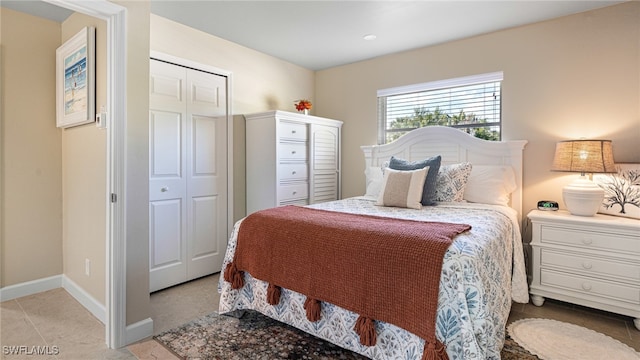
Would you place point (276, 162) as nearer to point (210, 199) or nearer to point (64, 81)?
point (210, 199)

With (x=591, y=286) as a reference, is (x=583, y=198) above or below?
above

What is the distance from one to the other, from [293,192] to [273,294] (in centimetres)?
166

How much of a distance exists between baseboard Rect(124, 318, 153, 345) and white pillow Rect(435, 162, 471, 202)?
2.41 meters

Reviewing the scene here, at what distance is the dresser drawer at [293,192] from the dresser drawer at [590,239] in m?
2.26

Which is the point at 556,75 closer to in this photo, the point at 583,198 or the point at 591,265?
the point at 583,198

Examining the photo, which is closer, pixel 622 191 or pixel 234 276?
pixel 234 276

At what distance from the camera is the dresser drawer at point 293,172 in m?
3.47

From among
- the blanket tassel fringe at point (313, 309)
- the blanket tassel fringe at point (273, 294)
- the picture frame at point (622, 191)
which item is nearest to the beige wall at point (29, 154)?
the blanket tassel fringe at point (273, 294)

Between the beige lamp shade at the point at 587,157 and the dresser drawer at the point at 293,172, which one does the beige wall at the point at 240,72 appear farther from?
the beige lamp shade at the point at 587,157

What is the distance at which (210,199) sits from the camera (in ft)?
11.1

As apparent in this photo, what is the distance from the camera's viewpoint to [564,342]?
2.05m

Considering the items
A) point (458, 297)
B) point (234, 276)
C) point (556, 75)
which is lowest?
point (234, 276)

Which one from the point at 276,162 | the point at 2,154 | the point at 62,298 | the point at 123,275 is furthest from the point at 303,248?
the point at 2,154

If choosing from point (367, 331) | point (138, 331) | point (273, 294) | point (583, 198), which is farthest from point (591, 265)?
point (138, 331)
